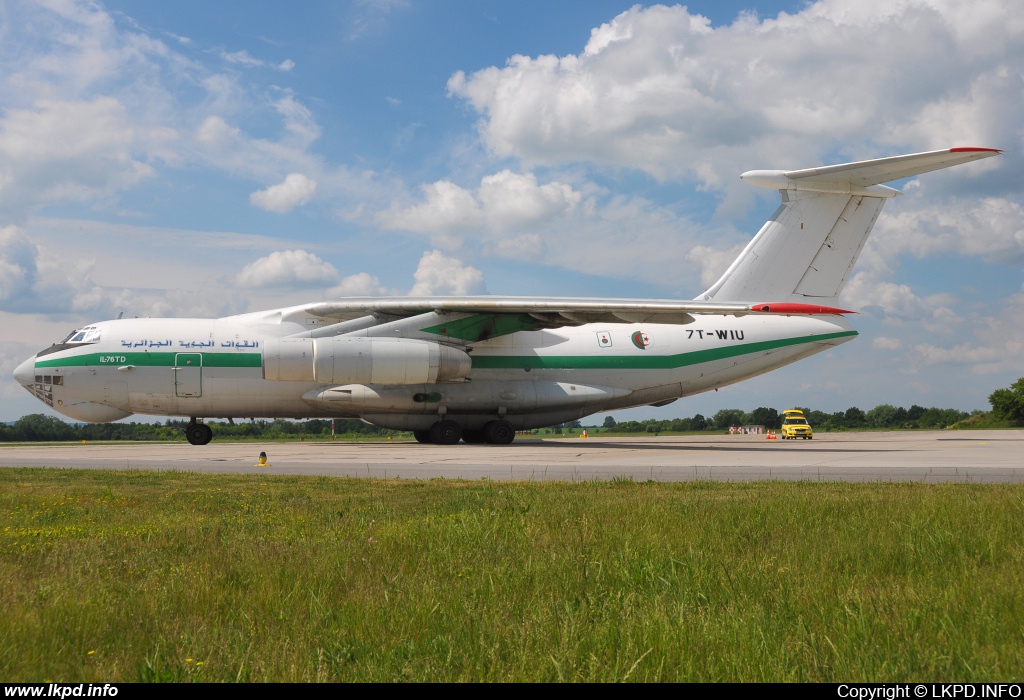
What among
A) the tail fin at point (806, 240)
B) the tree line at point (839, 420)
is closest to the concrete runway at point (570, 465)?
the tail fin at point (806, 240)

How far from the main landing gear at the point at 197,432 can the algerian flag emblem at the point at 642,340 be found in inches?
467

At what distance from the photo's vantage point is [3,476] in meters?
11.1

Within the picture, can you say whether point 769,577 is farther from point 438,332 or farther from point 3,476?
point 438,332

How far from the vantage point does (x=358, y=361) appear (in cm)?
1828

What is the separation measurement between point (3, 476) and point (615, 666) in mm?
10963

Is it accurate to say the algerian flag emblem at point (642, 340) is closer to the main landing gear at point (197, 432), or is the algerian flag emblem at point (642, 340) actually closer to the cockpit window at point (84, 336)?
the main landing gear at point (197, 432)

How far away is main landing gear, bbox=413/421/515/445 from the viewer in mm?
21344

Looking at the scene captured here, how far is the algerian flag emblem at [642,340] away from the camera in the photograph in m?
22.6

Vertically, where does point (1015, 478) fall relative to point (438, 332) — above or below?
below

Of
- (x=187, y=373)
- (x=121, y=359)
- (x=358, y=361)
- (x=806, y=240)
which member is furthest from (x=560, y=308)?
(x=121, y=359)

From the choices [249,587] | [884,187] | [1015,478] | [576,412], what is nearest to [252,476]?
[249,587]

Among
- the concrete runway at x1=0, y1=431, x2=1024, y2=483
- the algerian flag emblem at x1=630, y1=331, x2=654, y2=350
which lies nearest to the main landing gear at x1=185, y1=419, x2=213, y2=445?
the concrete runway at x1=0, y1=431, x2=1024, y2=483

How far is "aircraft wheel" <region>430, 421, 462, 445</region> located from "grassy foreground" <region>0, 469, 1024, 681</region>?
13.6m

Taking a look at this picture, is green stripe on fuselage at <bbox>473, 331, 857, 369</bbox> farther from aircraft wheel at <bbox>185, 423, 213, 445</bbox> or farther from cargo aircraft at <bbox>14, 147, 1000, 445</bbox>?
aircraft wheel at <bbox>185, 423, 213, 445</bbox>
